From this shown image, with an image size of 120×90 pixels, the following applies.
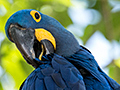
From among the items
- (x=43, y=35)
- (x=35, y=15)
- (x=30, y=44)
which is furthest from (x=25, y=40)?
(x=35, y=15)

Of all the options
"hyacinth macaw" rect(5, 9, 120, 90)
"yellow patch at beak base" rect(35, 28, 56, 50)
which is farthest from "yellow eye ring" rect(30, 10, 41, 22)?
"yellow patch at beak base" rect(35, 28, 56, 50)

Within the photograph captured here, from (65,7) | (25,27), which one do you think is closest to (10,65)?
(65,7)

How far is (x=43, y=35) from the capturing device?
7.82 ft

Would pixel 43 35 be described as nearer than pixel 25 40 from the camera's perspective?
No

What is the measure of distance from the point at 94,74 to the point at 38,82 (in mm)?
497

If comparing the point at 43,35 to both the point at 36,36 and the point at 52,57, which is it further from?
the point at 52,57

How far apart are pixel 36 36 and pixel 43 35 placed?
8cm

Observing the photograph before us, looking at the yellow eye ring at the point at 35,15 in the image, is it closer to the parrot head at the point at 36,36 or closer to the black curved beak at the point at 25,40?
the parrot head at the point at 36,36

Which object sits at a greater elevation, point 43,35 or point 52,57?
point 43,35

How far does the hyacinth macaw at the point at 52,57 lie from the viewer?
2.02 meters

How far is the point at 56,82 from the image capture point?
198 centimetres

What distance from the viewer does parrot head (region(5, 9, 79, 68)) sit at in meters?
2.29

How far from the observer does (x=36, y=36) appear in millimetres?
2336

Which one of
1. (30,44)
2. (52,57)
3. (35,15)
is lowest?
(52,57)
